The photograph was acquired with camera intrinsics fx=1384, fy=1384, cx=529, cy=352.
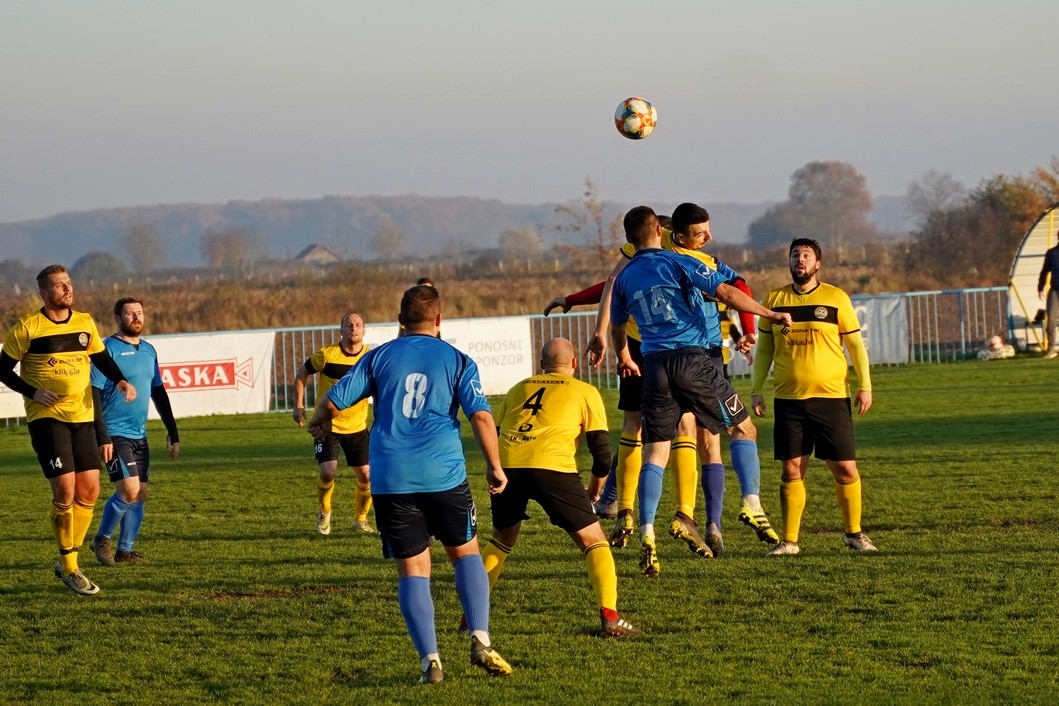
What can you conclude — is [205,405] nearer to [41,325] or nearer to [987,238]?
[41,325]

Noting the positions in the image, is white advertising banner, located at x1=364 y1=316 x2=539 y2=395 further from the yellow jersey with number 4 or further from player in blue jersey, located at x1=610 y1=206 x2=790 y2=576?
the yellow jersey with number 4

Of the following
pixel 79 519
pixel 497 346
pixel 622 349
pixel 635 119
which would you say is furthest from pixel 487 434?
pixel 497 346

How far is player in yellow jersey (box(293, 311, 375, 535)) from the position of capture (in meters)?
11.1

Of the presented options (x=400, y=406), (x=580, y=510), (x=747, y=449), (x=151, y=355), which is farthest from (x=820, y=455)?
(x=151, y=355)

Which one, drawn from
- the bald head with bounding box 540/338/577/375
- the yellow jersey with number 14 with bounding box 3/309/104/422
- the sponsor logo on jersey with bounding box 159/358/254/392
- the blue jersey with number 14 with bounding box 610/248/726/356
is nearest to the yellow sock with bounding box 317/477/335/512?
A: the yellow jersey with number 14 with bounding box 3/309/104/422

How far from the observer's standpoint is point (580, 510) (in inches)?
276

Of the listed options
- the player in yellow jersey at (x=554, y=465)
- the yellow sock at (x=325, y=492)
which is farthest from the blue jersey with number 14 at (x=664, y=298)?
the yellow sock at (x=325, y=492)

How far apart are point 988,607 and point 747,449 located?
2375 millimetres

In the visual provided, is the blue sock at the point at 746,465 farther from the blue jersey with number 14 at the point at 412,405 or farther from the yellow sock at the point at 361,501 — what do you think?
the blue jersey with number 14 at the point at 412,405

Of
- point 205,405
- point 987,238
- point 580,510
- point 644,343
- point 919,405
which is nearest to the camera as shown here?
point 580,510

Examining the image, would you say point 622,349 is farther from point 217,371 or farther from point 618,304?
point 217,371

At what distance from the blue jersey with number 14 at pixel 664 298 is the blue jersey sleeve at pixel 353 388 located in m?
2.58

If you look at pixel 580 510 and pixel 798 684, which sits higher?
pixel 580 510

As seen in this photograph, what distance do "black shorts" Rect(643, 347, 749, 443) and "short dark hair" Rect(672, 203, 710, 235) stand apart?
85 centimetres
